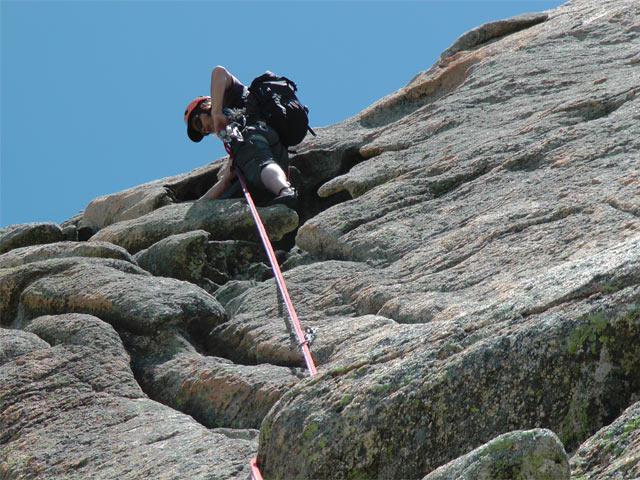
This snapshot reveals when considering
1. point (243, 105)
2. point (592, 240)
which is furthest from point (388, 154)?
point (592, 240)

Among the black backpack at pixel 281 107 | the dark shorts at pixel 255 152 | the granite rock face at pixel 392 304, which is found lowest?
the granite rock face at pixel 392 304

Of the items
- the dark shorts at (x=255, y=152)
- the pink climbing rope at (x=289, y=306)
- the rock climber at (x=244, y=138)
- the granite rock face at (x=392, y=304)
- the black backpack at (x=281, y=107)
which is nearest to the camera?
the granite rock face at (x=392, y=304)

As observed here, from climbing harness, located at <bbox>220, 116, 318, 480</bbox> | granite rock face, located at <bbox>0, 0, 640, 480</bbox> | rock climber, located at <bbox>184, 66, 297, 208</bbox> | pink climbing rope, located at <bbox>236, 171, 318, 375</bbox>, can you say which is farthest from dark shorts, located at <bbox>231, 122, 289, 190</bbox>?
granite rock face, located at <bbox>0, 0, 640, 480</bbox>

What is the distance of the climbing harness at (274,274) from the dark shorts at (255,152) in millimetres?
126

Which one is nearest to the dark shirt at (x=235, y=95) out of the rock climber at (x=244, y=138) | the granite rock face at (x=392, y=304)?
the rock climber at (x=244, y=138)

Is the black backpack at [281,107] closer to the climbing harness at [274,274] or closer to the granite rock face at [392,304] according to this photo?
the climbing harness at [274,274]

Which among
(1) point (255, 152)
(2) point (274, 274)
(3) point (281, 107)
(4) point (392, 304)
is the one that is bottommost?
(4) point (392, 304)

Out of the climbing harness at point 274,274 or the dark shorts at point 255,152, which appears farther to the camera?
the dark shorts at point 255,152

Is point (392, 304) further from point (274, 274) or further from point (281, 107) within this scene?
point (281, 107)

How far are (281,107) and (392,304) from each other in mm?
6625

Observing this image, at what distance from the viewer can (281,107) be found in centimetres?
1370

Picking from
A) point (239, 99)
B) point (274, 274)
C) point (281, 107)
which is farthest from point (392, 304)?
point (239, 99)

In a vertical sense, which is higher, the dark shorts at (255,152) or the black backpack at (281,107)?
the black backpack at (281,107)

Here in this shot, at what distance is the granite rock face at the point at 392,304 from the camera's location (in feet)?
15.5
